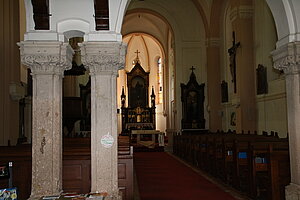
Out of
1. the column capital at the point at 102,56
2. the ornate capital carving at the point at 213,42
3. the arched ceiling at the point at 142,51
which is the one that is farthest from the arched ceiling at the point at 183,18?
the column capital at the point at 102,56

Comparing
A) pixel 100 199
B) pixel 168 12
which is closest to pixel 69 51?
pixel 100 199

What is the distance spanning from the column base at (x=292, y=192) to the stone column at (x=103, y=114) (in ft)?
9.44

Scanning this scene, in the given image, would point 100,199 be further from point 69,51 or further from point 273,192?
point 273,192

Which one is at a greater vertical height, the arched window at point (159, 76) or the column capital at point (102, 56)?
the arched window at point (159, 76)

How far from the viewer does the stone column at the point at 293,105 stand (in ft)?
20.2

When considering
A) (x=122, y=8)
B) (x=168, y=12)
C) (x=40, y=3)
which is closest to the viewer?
(x=40, y=3)

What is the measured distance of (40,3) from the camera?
18.9 ft

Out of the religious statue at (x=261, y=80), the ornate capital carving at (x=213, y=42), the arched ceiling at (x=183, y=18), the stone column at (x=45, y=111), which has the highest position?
the arched ceiling at (x=183, y=18)

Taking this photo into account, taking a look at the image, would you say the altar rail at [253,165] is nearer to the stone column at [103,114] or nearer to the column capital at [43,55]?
the stone column at [103,114]

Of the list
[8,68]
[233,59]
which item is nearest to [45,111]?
[8,68]

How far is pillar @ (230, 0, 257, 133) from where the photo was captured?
12586mm

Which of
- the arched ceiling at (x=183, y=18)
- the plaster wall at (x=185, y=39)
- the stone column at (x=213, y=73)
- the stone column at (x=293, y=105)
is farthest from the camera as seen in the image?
the arched ceiling at (x=183, y=18)

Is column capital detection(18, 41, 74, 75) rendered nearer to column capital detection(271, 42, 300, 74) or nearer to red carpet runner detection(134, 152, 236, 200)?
red carpet runner detection(134, 152, 236, 200)

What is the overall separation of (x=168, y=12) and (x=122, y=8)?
1294 centimetres
